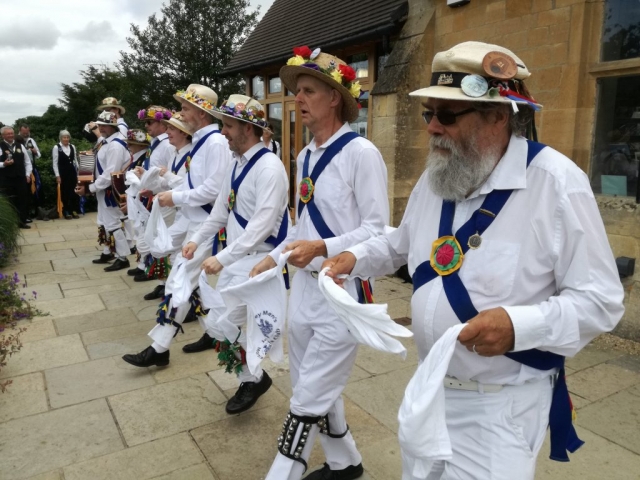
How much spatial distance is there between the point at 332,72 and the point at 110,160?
5.78 m

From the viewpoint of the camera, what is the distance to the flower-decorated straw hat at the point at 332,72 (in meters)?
2.80

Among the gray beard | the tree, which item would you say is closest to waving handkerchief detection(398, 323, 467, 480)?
the gray beard

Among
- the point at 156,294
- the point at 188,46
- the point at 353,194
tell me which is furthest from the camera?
the point at 188,46

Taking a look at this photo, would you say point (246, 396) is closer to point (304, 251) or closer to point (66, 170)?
point (304, 251)

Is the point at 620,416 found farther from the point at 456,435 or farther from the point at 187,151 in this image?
the point at 187,151

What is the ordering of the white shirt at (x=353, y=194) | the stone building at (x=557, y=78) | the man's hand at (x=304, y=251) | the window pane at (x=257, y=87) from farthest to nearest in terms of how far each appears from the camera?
the window pane at (x=257, y=87)
the stone building at (x=557, y=78)
the white shirt at (x=353, y=194)
the man's hand at (x=304, y=251)

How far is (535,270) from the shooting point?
1.64 m

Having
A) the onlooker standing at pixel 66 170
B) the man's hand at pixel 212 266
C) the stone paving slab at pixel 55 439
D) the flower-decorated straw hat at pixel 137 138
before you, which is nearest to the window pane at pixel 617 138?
the man's hand at pixel 212 266

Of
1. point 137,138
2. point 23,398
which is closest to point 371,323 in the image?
point 23,398

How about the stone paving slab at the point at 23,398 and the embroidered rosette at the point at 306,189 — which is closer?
the embroidered rosette at the point at 306,189

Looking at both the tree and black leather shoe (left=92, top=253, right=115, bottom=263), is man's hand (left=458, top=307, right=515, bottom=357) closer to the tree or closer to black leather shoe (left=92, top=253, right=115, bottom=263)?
black leather shoe (left=92, top=253, right=115, bottom=263)

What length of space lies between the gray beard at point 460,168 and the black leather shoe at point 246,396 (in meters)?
2.34

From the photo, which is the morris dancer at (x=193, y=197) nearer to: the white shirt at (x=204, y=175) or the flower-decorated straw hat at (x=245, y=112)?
the white shirt at (x=204, y=175)

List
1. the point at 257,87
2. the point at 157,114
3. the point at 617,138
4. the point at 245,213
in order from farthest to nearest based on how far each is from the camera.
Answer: the point at 257,87 → the point at 157,114 → the point at 617,138 → the point at 245,213
